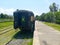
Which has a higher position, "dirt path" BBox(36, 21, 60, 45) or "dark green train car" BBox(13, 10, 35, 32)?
"dark green train car" BBox(13, 10, 35, 32)

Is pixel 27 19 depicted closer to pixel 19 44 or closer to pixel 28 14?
pixel 28 14

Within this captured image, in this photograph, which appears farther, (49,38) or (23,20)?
(23,20)

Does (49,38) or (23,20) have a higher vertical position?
(23,20)

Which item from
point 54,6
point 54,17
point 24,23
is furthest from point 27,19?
point 54,6

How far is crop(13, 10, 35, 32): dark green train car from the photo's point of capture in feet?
83.1

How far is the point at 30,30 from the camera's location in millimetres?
26094

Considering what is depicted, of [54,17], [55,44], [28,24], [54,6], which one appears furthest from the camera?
[54,6]

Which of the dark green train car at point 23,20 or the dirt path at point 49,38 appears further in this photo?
the dark green train car at point 23,20

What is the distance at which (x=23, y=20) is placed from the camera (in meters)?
25.7

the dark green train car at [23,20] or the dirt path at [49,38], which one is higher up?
the dark green train car at [23,20]

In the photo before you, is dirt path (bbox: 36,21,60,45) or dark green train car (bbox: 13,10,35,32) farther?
dark green train car (bbox: 13,10,35,32)

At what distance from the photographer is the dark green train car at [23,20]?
25337mm

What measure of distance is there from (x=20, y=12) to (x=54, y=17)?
85053 millimetres

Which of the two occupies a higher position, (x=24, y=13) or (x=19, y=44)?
→ (x=24, y=13)
